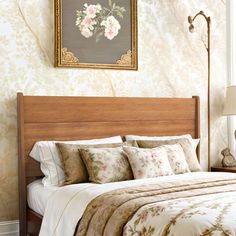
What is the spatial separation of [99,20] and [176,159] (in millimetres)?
1345

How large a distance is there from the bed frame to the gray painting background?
367 mm

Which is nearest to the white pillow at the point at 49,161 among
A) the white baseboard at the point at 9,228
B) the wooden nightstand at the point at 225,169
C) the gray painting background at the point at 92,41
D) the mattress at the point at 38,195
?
the mattress at the point at 38,195

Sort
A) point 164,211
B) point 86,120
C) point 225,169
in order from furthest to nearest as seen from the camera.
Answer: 1. point 225,169
2. point 86,120
3. point 164,211

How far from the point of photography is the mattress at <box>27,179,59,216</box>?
3.17 meters

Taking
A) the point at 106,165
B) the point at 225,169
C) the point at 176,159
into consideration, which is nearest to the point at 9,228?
the point at 106,165

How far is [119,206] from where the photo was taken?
98.8 inches

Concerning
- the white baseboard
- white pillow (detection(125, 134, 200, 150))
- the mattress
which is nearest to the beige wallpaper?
the white baseboard

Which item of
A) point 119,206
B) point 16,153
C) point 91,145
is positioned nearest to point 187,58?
point 91,145

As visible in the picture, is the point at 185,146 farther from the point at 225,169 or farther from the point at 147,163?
the point at 225,169

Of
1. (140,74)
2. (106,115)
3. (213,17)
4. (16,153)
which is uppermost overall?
(213,17)

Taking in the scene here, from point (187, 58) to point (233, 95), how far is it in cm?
57

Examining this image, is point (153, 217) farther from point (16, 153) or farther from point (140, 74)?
point (140, 74)

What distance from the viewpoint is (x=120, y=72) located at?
13.1ft

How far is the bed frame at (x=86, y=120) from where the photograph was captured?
11.4ft
